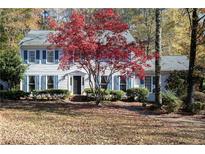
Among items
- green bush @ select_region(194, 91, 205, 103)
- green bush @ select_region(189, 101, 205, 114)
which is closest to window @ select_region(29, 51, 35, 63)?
green bush @ select_region(194, 91, 205, 103)

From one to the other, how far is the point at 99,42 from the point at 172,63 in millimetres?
10243

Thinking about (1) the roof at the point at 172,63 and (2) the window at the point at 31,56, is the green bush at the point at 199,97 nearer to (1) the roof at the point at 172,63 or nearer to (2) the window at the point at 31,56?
(1) the roof at the point at 172,63

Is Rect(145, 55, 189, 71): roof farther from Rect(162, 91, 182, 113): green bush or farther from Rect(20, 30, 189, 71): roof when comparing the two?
Rect(162, 91, 182, 113): green bush

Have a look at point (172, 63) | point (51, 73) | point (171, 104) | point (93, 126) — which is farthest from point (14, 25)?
point (93, 126)

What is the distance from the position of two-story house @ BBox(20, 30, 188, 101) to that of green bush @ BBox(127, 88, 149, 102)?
134 cm

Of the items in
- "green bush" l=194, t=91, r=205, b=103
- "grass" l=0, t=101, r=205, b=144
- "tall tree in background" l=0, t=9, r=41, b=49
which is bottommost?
"grass" l=0, t=101, r=205, b=144

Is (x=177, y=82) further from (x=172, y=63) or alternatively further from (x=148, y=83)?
(x=172, y=63)

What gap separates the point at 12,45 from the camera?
107 ft

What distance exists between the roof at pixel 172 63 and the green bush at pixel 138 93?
230cm

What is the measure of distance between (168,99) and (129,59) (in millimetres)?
2709

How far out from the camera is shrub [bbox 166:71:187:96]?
84.8 ft

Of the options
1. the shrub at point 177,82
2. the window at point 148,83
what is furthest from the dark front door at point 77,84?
the shrub at point 177,82

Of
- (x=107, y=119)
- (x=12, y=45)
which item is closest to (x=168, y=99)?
(x=107, y=119)

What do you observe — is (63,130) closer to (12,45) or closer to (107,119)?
(107,119)
